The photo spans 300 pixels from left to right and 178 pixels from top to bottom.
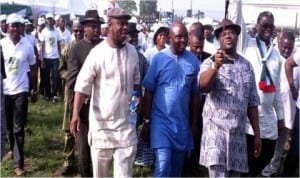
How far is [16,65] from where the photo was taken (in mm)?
6703

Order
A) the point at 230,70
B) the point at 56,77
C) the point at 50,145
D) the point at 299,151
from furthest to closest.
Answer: the point at 56,77 → the point at 50,145 → the point at 299,151 → the point at 230,70

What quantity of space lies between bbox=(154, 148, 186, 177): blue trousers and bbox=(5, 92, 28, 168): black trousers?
2.14 m

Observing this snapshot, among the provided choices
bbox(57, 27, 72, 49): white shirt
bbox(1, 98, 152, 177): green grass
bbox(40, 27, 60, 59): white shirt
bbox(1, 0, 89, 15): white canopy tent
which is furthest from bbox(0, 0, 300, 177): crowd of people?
bbox(1, 0, 89, 15): white canopy tent

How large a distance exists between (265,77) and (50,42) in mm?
7959

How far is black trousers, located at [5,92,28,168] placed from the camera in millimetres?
6469

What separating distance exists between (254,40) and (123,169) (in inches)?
83.4

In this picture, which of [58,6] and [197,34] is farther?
[58,6]

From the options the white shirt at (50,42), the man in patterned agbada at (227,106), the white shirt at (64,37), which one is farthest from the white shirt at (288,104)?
the white shirt at (64,37)

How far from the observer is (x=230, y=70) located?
179 inches

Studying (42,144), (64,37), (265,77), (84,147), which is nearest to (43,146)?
(42,144)

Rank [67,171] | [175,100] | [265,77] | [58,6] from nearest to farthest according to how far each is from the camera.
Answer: [175,100], [265,77], [67,171], [58,6]

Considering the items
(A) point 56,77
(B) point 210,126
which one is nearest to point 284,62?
(B) point 210,126

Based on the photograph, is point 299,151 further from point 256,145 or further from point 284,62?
point 256,145

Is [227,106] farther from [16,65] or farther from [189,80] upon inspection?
[16,65]
